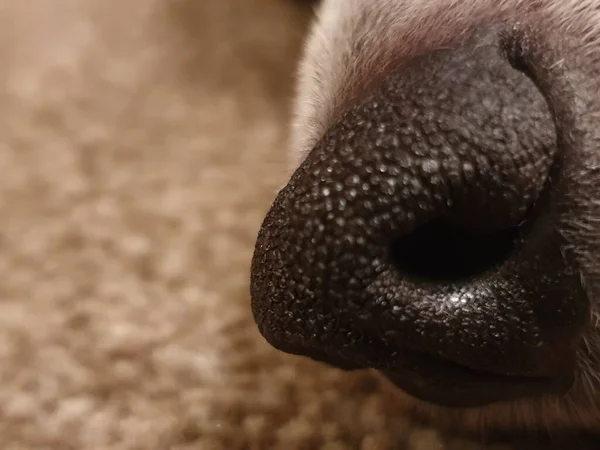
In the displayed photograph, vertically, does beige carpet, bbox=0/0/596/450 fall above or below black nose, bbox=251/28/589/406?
above

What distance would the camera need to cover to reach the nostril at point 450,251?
21.2 inches

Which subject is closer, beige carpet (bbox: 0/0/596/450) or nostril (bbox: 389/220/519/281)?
nostril (bbox: 389/220/519/281)

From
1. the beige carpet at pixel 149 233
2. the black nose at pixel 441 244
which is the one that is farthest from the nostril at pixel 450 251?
the beige carpet at pixel 149 233

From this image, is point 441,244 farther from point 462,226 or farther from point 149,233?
point 149,233

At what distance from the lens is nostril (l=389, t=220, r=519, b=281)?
0.54 meters

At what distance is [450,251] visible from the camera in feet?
1.78

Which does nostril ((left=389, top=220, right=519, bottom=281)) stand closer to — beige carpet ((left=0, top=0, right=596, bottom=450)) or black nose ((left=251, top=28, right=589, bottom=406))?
black nose ((left=251, top=28, right=589, bottom=406))

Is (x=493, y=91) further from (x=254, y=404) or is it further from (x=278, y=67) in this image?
(x=278, y=67)

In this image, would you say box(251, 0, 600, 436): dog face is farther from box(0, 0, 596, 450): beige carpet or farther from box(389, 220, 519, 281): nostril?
box(0, 0, 596, 450): beige carpet

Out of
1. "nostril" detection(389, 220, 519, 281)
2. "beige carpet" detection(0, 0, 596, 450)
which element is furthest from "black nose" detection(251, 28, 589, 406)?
"beige carpet" detection(0, 0, 596, 450)

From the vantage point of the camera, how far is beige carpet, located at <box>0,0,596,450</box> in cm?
75

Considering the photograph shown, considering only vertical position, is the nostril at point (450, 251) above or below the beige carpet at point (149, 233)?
below

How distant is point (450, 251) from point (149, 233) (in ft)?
1.85

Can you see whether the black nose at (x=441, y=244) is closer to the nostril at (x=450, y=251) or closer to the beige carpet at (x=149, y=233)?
the nostril at (x=450, y=251)
